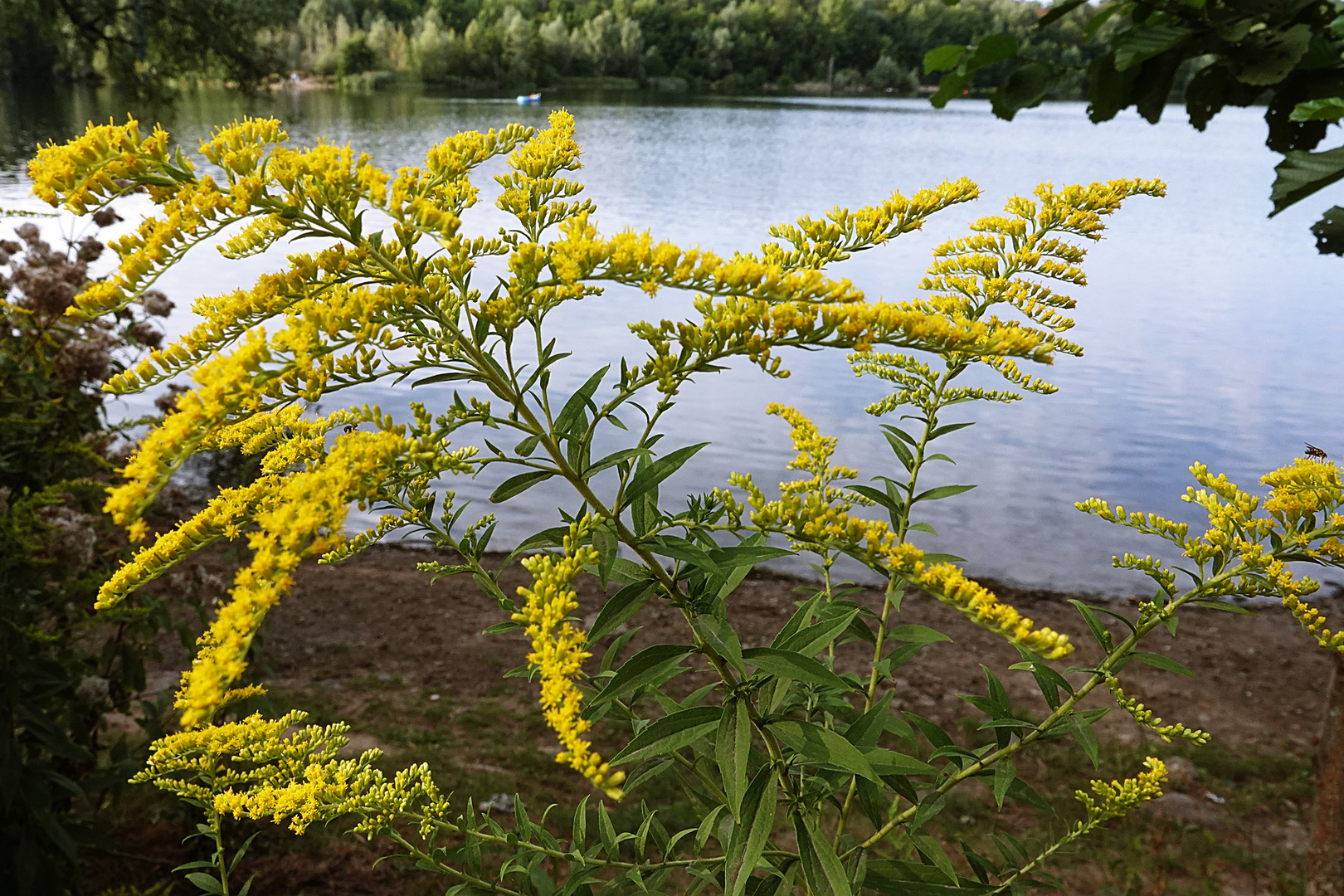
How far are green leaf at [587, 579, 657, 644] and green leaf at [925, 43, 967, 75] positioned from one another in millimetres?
1100

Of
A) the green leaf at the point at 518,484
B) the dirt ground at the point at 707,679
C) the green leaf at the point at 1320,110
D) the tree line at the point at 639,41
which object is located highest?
the tree line at the point at 639,41

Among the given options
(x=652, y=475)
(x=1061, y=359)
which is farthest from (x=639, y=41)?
(x=652, y=475)

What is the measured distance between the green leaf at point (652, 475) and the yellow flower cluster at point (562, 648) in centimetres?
11

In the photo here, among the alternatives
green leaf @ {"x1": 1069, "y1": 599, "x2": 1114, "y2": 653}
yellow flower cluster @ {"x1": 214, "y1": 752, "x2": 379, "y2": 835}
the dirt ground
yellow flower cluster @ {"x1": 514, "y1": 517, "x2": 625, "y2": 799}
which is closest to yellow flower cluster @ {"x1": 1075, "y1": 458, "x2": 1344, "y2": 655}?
green leaf @ {"x1": 1069, "y1": 599, "x2": 1114, "y2": 653}

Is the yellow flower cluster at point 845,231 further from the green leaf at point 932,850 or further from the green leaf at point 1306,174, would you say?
the green leaf at point 932,850

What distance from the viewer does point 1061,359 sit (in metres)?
12.9

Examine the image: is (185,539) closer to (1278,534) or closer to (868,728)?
(868,728)

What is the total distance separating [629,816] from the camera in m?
4.17

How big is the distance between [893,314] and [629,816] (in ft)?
11.6

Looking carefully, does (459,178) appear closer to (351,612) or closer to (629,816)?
(629,816)

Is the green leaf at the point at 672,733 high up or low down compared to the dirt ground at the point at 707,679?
up

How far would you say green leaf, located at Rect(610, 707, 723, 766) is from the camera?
1.43 metres

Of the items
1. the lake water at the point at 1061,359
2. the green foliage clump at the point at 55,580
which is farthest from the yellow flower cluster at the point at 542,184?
the green foliage clump at the point at 55,580

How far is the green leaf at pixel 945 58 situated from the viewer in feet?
5.32
